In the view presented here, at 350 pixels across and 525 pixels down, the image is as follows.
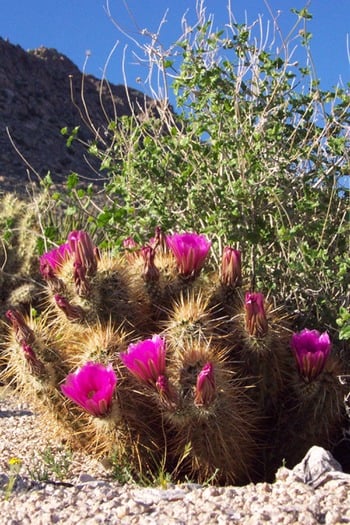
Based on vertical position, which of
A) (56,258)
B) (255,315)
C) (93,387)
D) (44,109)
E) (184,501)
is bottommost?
(184,501)

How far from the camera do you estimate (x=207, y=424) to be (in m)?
A: 3.74

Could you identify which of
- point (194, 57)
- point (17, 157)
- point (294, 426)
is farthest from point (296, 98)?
point (17, 157)

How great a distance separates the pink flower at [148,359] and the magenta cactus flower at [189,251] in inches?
24.5

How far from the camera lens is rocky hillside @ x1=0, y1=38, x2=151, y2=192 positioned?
1998 cm

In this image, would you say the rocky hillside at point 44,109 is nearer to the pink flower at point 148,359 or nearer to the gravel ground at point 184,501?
the pink flower at point 148,359

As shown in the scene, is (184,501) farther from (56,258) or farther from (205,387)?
(56,258)

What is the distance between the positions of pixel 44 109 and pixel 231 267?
19.6 meters

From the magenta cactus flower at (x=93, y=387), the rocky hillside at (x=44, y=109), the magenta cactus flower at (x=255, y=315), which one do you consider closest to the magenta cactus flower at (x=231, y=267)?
the magenta cactus flower at (x=255, y=315)

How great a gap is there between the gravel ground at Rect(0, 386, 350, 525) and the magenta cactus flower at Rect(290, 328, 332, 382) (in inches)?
24.5

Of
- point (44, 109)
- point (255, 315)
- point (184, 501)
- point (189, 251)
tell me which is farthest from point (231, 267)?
point (44, 109)

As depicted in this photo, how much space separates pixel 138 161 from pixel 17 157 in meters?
14.1

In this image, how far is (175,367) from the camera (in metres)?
3.77

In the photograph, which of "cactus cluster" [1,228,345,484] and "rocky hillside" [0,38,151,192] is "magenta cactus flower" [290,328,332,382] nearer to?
"cactus cluster" [1,228,345,484]

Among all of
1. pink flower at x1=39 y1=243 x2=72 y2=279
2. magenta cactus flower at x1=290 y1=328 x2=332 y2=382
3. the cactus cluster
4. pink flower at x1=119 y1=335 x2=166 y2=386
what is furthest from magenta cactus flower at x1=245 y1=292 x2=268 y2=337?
pink flower at x1=39 y1=243 x2=72 y2=279
